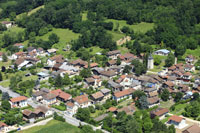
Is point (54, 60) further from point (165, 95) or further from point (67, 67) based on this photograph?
point (165, 95)

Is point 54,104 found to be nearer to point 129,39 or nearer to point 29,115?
point 29,115

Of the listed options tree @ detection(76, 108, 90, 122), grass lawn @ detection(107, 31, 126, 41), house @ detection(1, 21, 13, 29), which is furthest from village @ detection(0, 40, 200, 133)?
house @ detection(1, 21, 13, 29)

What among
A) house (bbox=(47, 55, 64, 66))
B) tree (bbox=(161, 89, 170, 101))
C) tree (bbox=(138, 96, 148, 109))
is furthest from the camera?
house (bbox=(47, 55, 64, 66))

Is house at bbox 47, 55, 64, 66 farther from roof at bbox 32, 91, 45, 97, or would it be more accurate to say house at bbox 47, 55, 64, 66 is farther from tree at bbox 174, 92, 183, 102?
tree at bbox 174, 92, 183, 102

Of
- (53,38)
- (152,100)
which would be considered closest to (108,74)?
(152,100)

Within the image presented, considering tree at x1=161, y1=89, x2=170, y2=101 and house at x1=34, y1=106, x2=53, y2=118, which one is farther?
tree at x1=161, y1=89, x2=170, y2=101

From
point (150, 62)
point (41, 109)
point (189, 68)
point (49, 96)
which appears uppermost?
point (150, 62)

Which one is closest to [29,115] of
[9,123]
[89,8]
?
[9,123]

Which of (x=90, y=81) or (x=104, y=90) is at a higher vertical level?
(x=90, y=81)

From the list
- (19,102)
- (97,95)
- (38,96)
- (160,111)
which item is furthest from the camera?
(38,96)
